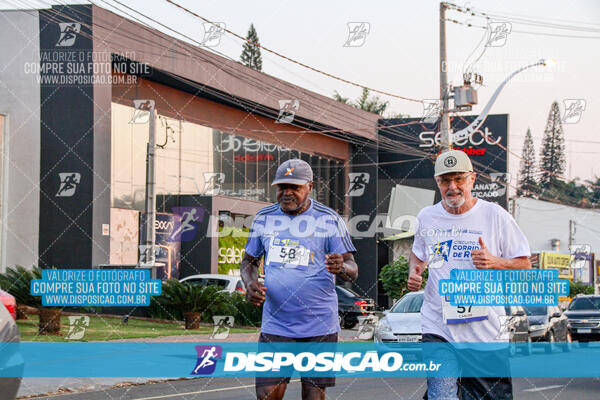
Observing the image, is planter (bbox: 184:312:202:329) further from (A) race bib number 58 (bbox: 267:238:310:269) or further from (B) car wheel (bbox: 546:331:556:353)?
(A) race bib number 58 (bbox: 267:238:310:269)

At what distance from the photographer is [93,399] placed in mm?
10477

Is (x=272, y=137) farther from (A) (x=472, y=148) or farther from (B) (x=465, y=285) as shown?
(B) (x=465, y=285)

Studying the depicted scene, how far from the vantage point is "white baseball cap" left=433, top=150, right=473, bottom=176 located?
5.76 m

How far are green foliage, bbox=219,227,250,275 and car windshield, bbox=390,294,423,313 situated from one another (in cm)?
1552

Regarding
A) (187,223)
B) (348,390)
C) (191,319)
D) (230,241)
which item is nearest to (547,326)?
(191,319)

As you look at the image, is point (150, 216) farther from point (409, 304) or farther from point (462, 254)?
point (462, 254)

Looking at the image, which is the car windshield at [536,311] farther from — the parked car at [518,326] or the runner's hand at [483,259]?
the runner's hand at [483,259]

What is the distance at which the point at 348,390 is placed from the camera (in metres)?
11.9

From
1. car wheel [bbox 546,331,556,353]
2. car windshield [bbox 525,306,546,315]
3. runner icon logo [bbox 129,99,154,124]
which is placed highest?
runner icon logo [bbox 129,99,154,124]

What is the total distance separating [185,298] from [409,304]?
7.44m

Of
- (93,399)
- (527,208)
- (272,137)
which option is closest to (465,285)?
(93,399)

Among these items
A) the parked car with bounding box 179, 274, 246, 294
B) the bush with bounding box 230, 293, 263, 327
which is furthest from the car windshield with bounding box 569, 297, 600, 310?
the parked car with bounding box 179, 274, 246, 294

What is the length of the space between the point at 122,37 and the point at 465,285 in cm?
2184

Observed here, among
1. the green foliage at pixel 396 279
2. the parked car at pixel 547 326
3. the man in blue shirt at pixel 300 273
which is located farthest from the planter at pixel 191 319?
the man in blue shirt at pixel 300 273
